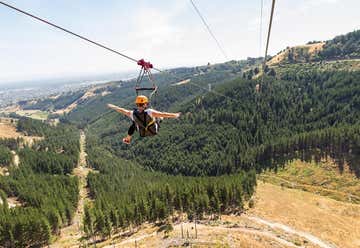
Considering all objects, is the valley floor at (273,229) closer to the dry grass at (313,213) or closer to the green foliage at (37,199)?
the dry grass at (313,213)

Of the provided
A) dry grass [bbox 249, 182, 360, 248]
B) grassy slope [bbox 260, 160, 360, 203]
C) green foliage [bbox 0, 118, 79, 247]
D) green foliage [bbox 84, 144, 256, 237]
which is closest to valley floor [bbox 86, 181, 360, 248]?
dry grass [bbox 249, 182, 360, 248]

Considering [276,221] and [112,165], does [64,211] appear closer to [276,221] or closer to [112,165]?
[276,221]

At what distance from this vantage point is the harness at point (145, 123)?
54.6 feet

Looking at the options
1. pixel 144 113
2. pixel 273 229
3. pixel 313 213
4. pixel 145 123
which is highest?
pixel 144 113

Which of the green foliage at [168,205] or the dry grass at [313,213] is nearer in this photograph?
the dry grass at [313,213]

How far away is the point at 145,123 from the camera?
16906 millimetres

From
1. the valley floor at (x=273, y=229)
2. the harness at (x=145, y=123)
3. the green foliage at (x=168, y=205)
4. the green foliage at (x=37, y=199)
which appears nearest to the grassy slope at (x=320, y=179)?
the valley floor at (x=273, y=229)

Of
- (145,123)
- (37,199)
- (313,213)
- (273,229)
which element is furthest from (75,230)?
(145,123)

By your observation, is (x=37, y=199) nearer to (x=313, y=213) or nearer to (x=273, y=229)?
(x=273, y=229)

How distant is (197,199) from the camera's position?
88.4m

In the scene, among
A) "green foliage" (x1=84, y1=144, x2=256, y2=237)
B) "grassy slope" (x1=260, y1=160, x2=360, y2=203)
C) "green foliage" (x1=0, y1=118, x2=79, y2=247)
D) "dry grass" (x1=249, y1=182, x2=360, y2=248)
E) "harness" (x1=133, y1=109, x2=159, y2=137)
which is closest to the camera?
"harness" (x1=133, y1=109, x2=159, y2=137)

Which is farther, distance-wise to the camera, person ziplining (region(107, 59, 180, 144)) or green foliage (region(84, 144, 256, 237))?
green foliage (region(84, 144, 256, 237))

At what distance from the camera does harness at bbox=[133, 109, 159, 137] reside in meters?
16.7

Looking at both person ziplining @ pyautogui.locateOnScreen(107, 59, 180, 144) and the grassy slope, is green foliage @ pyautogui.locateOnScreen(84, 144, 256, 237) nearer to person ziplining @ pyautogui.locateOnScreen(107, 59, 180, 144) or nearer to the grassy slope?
the grassy slope
